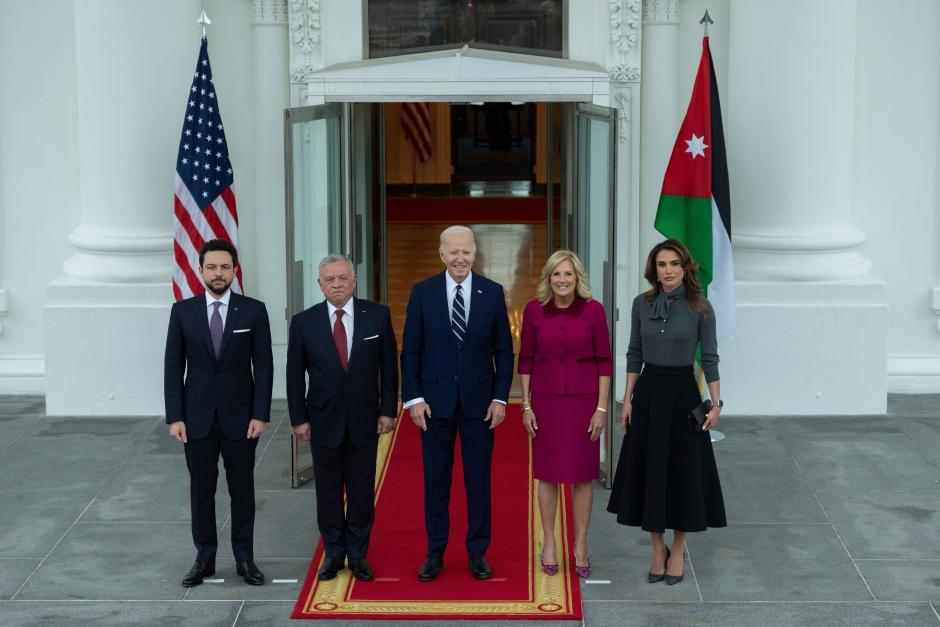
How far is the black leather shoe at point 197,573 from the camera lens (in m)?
7.31

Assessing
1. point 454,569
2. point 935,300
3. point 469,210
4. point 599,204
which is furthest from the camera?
point 469,210

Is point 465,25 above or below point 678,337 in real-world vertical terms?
above

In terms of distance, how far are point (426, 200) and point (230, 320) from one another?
613 inches

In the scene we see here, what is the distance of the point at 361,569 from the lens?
24.2ft

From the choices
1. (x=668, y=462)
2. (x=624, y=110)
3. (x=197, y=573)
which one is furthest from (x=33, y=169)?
(x=668, y=462)

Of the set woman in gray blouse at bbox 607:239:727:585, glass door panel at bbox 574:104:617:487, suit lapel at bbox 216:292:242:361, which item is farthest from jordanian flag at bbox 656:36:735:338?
suit lapel at bbox 216:292:242:361

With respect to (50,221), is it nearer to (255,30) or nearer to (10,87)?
(10,87)

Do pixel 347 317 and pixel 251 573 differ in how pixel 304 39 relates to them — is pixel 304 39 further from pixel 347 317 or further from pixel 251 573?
pixel 251 573

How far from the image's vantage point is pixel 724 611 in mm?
6980

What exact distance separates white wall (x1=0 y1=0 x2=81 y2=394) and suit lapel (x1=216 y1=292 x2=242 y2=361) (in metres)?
4.52

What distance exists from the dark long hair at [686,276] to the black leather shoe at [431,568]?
1.64 m

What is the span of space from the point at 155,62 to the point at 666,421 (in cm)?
506

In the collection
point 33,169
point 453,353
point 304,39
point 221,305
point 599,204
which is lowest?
point 453,353

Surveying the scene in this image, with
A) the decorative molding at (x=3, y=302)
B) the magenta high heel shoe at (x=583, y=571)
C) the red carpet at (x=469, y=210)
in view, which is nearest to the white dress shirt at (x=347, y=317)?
the magenta high heel shoe at (x=583, y=571)
